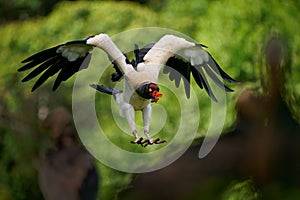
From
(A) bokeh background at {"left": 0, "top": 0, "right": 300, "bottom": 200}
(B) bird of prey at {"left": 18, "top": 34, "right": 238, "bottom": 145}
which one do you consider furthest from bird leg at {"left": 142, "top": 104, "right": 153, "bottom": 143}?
(A) bokeh background at {"left": 0, "top": 0, "right": 300, "bottom": 200}

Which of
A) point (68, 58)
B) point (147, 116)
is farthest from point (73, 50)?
point (147, 116)

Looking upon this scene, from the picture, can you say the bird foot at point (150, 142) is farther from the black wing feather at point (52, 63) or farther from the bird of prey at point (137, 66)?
the black wing feather at point (52, 63)

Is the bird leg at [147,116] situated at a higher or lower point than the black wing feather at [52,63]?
lower

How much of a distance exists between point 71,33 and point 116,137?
152 mm

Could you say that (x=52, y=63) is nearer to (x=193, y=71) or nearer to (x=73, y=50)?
(x=73, y=50)

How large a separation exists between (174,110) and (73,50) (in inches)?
8.3

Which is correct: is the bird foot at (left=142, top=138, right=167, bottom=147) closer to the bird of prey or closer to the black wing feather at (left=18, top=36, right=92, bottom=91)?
the bird of prey

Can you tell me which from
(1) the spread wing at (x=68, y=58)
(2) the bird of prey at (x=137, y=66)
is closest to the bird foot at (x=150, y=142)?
(2) the bird of prey at (x=137, y=66)

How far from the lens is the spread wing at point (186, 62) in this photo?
110 centimetres

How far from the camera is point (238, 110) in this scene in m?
1.32

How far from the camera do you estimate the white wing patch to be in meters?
1.10

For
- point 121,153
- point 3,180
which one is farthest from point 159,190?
point 3,180

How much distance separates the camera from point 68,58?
3.66 feet

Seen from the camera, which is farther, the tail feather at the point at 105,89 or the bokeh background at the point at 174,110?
the bokeh background at the point at 174,110
